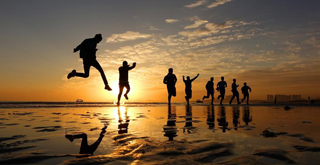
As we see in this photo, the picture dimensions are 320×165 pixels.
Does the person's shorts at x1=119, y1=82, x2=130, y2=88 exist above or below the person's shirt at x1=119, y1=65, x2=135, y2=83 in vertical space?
below

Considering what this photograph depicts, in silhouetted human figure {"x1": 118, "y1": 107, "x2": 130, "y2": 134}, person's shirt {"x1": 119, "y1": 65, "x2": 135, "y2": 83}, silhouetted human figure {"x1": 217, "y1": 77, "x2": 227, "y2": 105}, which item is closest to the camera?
silhouetted human figure {"x1": 118, "y1": 107, "x2": 130, "y2": 134}

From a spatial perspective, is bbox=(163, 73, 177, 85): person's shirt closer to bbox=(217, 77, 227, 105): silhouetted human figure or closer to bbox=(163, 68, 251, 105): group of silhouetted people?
bbox=(163, 68, 251, 105): group of silhouetted people

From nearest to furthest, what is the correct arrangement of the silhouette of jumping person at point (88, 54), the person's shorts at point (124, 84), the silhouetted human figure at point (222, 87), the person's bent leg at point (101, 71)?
the silhouette of jumping person at point (88, 54)
the person's bent leg at point (101, 71)
the person's shorts at point (124, 84)
the silhouetted human figure at point (222, 87)

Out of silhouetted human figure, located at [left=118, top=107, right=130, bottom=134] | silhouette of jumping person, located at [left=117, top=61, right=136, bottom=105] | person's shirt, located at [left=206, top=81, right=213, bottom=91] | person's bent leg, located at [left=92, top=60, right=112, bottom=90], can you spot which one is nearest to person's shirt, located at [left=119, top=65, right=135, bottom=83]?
silhouette of jumping person, located at [left=117, top=61, right=136, bottom=105]

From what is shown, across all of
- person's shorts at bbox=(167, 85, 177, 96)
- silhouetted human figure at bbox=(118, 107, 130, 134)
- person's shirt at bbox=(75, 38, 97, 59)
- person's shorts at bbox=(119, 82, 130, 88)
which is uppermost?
person's shirt at bbox=(75, 38, 97, 59)

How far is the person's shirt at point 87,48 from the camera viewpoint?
812 cm

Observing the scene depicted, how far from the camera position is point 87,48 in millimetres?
8133

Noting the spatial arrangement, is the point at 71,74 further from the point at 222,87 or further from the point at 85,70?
the point at 222,87

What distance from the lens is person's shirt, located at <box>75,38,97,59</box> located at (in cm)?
812

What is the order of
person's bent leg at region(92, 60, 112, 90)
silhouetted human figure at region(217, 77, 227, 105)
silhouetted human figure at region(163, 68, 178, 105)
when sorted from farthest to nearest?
silhouetted human figure at region(217, 77, 227, 105) → silhouetted human figure at region(163, 68, 178, 105) → person's bent leg at region(92, 60, 112, 90)

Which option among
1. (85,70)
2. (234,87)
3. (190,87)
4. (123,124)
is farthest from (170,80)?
(123,124)

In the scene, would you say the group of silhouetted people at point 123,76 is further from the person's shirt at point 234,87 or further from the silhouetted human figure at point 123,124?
the silhouetted human figure at point 123,124

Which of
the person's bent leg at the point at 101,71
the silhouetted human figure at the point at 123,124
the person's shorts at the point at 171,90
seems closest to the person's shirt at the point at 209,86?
the person's shorts at the point at 171,90

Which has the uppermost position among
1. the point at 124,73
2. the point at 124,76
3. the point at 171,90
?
the point at 124,73
